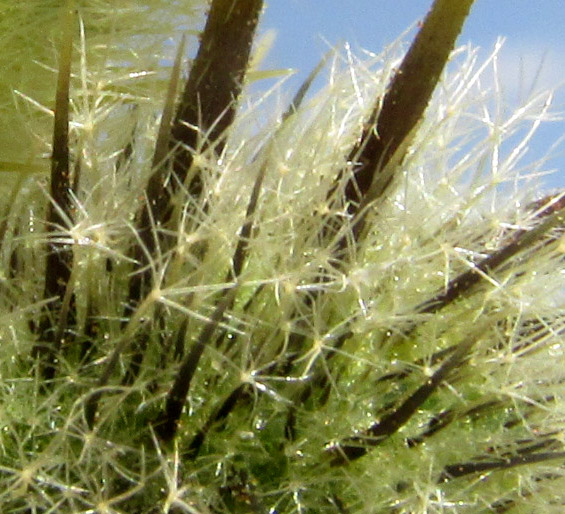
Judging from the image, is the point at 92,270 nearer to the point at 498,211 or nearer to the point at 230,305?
the point at 230,305

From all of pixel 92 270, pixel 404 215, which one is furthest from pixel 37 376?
pixel 404 215

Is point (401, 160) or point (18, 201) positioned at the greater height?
point (401, 160)

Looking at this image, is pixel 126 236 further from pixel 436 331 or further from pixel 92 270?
pixel 436 331

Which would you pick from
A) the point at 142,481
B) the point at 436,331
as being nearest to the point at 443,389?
the point at 436,331

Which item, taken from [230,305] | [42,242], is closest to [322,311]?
[230,305]

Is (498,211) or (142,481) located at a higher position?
(498,211)
